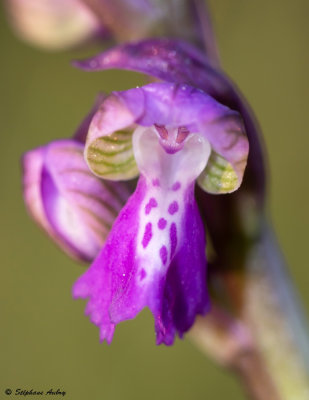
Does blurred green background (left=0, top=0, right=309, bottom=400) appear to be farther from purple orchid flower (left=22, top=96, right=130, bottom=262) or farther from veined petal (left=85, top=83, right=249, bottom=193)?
veined petal (left=85, top=83, right=249, bottom=193)

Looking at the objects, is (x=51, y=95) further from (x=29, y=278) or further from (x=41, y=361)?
(x=41, y=361)

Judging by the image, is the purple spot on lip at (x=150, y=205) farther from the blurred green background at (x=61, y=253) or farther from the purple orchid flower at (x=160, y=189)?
the blurred green background at (x=61, y=253)

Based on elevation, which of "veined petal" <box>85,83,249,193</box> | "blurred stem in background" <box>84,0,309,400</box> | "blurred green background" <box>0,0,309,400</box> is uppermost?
"veined petal" <box>85,83,249,193</box>

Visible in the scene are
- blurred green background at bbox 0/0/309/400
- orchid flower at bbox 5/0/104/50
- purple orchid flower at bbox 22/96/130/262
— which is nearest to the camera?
purple orchid flower at bbox 22/96/130/262

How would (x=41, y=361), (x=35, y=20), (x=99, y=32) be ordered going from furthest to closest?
(x=41, y=361)
(x=35, y=20)
(x=99, y=32)

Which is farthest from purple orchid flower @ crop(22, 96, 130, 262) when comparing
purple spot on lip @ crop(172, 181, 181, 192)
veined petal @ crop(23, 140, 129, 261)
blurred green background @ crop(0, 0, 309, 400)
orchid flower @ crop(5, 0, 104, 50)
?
blurred green background @ crop(0, 0, 309, 400)

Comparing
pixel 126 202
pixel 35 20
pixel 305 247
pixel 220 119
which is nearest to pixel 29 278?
pixel 305 247

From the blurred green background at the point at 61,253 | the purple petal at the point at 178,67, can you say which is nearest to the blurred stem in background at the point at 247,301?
the purple petal at the point at 178,67
